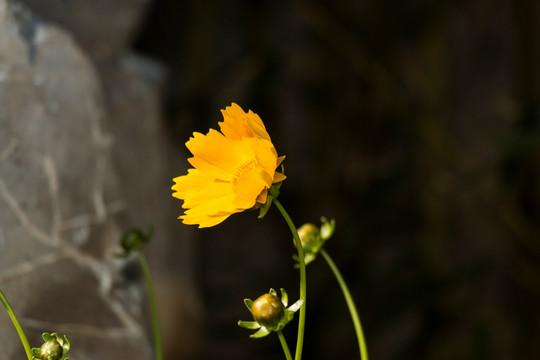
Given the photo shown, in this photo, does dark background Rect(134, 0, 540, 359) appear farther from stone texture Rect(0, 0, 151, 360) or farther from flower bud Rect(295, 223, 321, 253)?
flower bud Rect(295, 223, 321, 253)

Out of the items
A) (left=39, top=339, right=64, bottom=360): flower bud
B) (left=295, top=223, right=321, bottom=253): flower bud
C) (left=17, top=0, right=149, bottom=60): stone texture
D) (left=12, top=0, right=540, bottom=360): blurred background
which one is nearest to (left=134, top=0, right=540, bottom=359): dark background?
(left=12, top=0, right=540, bottom=360): blurred background

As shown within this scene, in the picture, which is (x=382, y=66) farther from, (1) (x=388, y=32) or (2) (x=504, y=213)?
(2) (x=504, y=213)

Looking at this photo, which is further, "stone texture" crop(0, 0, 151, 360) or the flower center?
"stone texture" crop(0, 0, 151, 360)

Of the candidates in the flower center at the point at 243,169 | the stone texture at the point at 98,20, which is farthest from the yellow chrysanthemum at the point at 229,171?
the stone texture at the point at 98,20

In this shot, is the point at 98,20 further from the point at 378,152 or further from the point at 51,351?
the point at 378,152

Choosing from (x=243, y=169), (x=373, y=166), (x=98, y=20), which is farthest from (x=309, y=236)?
(x=373, y=166)

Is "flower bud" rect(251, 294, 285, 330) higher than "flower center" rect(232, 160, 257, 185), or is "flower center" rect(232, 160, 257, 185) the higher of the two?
"flower center" rect(232, 160, 257, 185)
